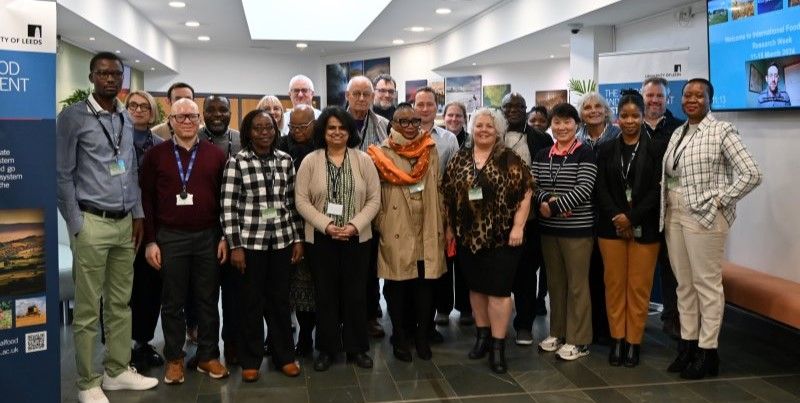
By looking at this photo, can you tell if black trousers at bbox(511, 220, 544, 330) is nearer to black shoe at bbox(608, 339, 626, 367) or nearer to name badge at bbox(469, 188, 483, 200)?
black shoe at bbox(608, 339, 626, 367)

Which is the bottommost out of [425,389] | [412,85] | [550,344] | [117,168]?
[425,389]

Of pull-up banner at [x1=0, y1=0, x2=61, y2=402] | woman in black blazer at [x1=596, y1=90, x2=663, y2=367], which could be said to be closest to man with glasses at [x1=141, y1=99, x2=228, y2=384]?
pull-up banner at [x1=0, y1=0, x2=61, y2=402]

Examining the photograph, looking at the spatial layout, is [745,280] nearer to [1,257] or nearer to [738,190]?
[738,190]

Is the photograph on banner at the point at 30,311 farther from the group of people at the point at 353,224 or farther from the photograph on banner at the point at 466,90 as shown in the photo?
the photograph on banner at the point at 466,90

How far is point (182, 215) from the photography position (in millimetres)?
3504

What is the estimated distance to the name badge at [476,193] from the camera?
12.4 ft

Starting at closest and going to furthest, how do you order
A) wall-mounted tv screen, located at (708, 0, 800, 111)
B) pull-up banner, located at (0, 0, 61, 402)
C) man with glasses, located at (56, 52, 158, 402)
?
pull-up banner, located at (0, 0, 61, 402)
man with glasses, located at (56, 52, 158, 402)
wall-mounted tv screen, located at (708, 0, 800, 111)

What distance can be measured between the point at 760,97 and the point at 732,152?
1.47m

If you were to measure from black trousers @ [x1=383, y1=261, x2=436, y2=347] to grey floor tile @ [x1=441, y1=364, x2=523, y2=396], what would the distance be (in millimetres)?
316

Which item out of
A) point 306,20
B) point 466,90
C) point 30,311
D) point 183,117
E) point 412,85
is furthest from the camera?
point 412,85

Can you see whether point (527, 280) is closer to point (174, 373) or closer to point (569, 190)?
point (569, 190)

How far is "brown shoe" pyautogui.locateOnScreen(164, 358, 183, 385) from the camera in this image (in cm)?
373

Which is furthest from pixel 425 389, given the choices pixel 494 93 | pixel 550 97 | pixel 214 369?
pixel 494 93

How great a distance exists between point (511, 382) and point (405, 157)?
4.80ft
